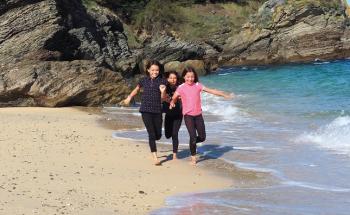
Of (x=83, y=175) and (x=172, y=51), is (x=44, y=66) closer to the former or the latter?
(x=83, y=175)

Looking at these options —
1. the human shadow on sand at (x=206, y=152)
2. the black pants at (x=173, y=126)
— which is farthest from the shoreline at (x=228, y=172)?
the black pants at (x=173, y=126)

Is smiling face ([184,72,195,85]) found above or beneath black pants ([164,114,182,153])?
above

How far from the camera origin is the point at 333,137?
1175 cm

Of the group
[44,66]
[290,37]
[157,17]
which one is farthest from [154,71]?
[157,17]

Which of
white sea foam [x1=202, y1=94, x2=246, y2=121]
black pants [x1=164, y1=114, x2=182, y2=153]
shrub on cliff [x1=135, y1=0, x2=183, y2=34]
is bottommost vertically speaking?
white sea foam [x1=202, y1=94, x2=246, y2=121]

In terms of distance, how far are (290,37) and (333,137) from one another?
42.3 meters

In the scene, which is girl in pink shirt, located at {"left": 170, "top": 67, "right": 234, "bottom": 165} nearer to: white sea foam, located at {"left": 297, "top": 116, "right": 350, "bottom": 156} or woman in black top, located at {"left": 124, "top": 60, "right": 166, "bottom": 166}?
woman in black top, located at {"left": 124, "top": 60, "right": 166, "bottom": 166}

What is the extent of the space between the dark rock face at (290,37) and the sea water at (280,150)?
1210 inches

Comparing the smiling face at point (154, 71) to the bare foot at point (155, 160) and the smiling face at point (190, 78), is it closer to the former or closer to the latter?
the smiling face at point (190, 78)

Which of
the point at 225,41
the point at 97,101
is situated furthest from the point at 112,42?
the point at 225,41

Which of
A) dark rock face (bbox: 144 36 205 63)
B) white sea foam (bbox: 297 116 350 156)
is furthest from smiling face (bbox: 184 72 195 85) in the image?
dark rock face (bbox: 144 36 205 63)

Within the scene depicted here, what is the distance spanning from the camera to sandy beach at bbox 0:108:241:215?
6668 millimetres

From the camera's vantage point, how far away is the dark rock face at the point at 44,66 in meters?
17.7

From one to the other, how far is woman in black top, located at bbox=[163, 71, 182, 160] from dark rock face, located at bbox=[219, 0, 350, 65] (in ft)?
138
